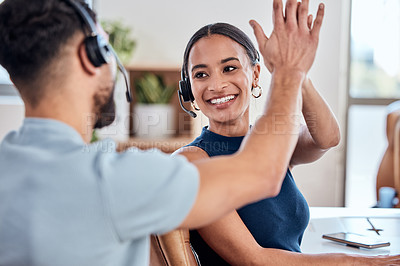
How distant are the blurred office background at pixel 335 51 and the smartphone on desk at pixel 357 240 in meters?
2.53

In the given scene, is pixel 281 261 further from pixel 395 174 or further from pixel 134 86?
pixel 134 86

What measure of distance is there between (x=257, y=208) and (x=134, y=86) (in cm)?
275

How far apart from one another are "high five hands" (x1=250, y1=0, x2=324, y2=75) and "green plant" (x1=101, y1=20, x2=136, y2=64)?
9.36 ft

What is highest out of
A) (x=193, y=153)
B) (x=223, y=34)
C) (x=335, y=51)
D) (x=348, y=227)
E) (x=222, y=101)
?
(x=335, y=51)

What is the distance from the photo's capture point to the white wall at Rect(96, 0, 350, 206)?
13.0 ft

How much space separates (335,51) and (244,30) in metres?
0.82

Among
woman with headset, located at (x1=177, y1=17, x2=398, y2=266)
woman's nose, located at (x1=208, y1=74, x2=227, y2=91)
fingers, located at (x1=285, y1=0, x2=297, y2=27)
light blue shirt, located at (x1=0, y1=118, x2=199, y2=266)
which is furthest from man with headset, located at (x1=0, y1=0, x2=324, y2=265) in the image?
woman's nose, located at (x1=208, y1=74, x2=227, y2=91)

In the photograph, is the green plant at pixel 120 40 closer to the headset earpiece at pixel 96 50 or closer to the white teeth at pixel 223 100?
the white teeth at pixel 223 100

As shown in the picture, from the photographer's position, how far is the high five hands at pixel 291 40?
35.8 inches

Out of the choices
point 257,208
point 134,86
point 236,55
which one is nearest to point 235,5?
point 134,86

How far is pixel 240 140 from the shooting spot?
4.85 feet

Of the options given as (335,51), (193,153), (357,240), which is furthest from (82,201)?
(335,51)

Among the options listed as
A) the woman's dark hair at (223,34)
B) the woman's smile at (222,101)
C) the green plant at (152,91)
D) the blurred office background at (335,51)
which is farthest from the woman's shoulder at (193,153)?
the blurred office background at (335,51)

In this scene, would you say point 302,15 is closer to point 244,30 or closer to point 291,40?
→ point 291,40
